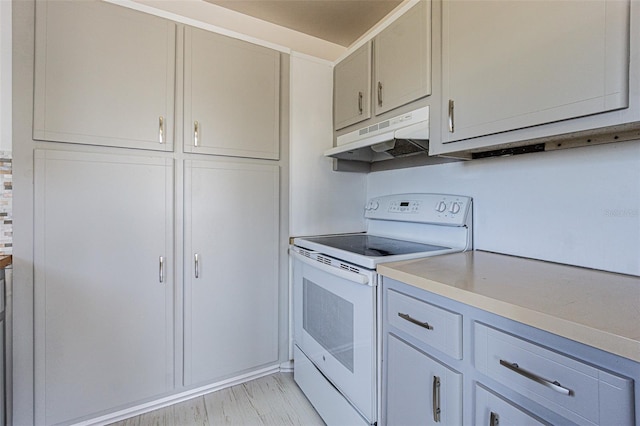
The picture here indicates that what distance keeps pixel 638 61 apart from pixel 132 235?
2.05 metres

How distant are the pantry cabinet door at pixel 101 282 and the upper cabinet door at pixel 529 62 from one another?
153 centimetres

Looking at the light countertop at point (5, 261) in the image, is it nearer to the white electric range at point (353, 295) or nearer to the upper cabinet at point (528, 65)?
the white electric range at point (353, 295)

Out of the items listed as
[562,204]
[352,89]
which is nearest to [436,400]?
[562,204]

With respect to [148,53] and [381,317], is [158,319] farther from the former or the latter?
[148,53]

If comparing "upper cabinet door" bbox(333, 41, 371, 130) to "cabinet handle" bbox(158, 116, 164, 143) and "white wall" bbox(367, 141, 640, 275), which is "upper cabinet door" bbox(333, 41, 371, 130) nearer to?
"white wall" bbox(367, 141, 640, 275)

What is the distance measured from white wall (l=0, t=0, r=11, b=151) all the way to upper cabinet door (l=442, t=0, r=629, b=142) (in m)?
1.93

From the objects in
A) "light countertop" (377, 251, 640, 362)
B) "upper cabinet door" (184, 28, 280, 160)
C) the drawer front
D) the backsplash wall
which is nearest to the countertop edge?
"light countertop" (377, 251, 640, 362)

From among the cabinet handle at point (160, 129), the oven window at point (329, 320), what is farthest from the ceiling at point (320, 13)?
the oven window at point (329, 320)

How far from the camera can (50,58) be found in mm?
1326

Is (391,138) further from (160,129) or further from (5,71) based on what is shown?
(5,71)

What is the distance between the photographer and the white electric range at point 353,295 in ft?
4.07

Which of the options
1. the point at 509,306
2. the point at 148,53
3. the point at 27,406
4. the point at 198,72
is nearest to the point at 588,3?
the point at 509,306

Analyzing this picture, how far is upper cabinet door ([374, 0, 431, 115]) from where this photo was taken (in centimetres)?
139

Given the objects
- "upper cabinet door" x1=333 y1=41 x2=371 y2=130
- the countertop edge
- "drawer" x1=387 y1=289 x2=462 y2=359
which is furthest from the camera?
"upper cabinet door" x1=333 y1=41 x2=371 y2=130
